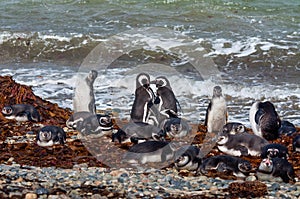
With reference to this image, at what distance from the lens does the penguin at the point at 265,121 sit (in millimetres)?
8672

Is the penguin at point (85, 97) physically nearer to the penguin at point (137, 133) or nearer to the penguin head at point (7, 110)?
the penguin head at point (7, 110)

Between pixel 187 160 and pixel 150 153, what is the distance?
47 centimetres

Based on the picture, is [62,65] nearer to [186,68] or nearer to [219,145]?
[186,68]

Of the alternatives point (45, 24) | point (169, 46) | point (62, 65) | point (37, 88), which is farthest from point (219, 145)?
point (45, 24)

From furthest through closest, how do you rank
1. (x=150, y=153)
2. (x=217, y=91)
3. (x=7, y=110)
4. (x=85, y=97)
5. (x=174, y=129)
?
(x=85, y=97) < (x=217, y=91) < (x=7, y=110) < (x=174, y=129) < (x=150, y=153)

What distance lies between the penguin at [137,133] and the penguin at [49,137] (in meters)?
0.74

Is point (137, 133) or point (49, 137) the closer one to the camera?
point (49, 137)

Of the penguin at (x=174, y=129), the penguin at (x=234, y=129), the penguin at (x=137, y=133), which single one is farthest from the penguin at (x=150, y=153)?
the penguin at (x=234, y=129)

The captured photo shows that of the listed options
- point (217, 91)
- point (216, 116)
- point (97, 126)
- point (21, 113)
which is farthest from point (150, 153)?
point (21, 113)

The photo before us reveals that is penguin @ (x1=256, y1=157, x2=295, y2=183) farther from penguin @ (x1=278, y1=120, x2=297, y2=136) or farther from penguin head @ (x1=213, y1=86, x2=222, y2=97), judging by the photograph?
penguin head @ (x1=213, y1=86, x2=222, y2=97)

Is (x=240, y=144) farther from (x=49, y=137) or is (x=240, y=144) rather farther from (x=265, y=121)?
(x=49, y=137)

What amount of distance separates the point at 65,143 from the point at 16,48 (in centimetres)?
1251

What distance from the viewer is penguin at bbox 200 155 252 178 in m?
6.88

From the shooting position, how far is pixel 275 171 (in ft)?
21.9
